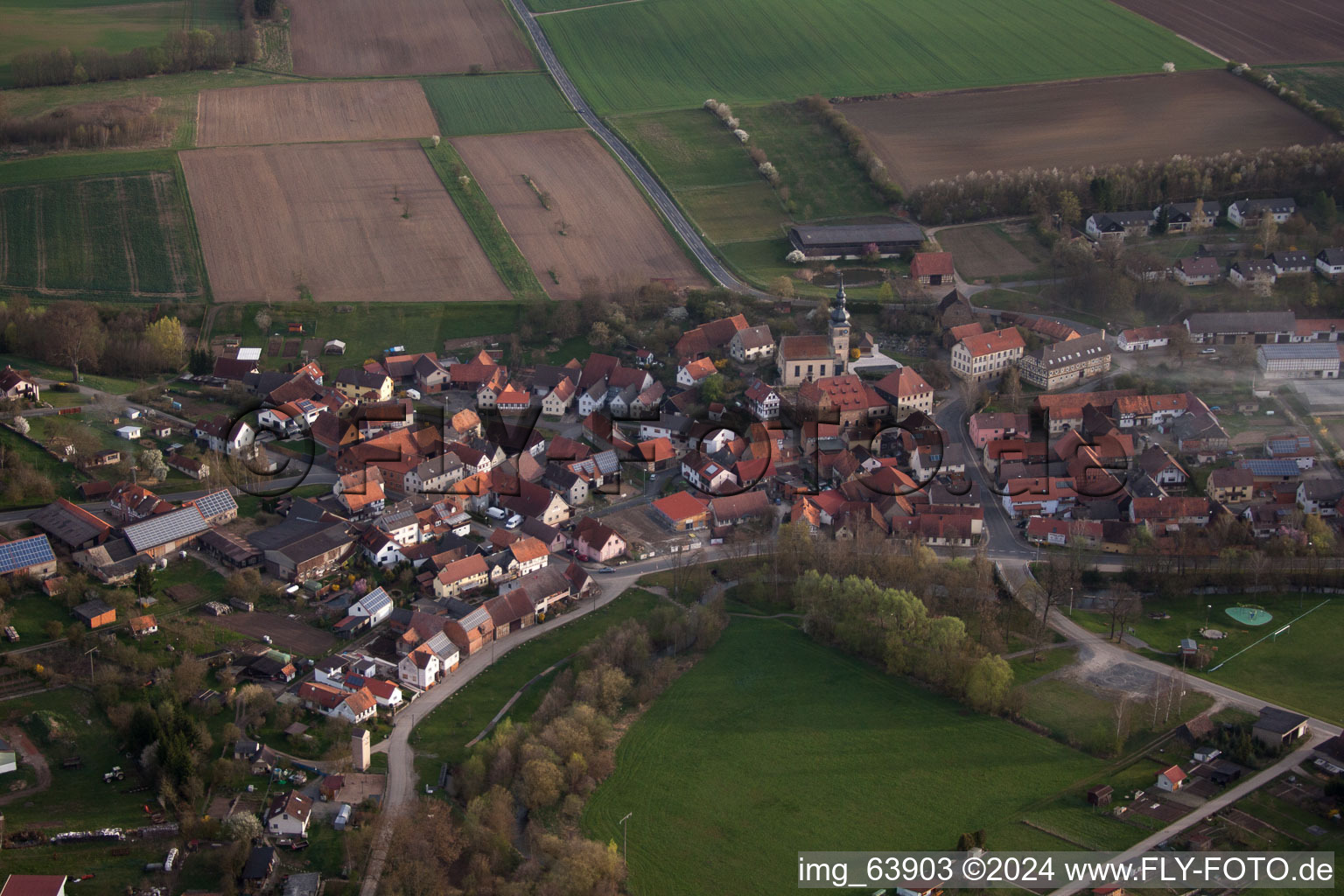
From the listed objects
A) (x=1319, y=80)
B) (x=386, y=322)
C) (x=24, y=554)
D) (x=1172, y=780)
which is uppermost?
(x=1319, y=80)

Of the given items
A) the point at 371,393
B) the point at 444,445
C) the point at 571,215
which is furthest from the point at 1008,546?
the point at 571,215

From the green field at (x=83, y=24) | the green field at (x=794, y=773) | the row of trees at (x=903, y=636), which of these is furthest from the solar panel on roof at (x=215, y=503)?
the green field at (x=83, y=24)

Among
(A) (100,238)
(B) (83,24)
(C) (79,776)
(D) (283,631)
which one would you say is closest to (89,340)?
(A) (100,238)

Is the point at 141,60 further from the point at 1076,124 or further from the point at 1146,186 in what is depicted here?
the point at 1146,186

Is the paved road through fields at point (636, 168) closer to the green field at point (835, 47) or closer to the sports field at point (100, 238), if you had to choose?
the green field at point (835, 47)

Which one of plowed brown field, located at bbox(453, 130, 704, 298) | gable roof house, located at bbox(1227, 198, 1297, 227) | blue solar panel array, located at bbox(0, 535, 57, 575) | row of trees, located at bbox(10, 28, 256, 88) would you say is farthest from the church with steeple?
row of trees, located at bbox(10, 28, 256, 88)

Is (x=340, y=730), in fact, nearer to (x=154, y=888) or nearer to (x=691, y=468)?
(x=154, y=888)

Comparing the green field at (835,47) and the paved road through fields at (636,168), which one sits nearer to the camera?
the paved road through fields at (636,168)
